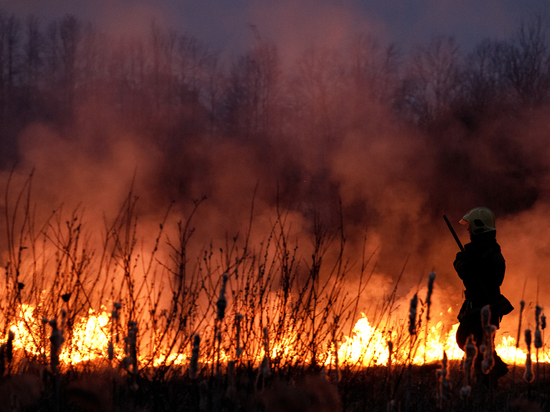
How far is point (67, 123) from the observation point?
52.9ft

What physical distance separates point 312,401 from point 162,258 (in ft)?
28.8

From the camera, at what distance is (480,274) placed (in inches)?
Result: 207

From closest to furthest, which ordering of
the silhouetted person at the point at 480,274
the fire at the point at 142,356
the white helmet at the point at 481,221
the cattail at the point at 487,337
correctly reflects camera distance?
1. the cattail at the point at 487,337
2. the fire at the point at 142,356
3. the silhouetted person at the point at 480,274
4. the white helmet at the point at 481,221

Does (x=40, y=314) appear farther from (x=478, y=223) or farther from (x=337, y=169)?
(x=337, y=169)

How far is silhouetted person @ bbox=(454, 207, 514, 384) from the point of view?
5133 millimetres

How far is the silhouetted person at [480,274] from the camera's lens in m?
5.13

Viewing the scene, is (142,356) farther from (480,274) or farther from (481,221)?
(481,221)

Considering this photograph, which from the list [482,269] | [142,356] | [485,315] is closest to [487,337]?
[485,315]

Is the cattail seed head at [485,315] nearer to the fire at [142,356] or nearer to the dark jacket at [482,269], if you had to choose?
the fire at [142,356]

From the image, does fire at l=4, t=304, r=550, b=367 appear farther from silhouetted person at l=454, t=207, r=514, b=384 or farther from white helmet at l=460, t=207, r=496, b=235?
white helmet at l=460, t=207, r=496, b=235

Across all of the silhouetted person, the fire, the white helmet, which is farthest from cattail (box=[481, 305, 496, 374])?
the white helmet

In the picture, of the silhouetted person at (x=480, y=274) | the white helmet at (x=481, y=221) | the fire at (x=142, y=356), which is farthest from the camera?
the white helmet at (x=481, y=221)

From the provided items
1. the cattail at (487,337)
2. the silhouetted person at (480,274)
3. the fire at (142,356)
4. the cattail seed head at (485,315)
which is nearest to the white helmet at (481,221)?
the silhouetted person at (480,274)

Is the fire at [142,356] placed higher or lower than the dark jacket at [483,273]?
lower
